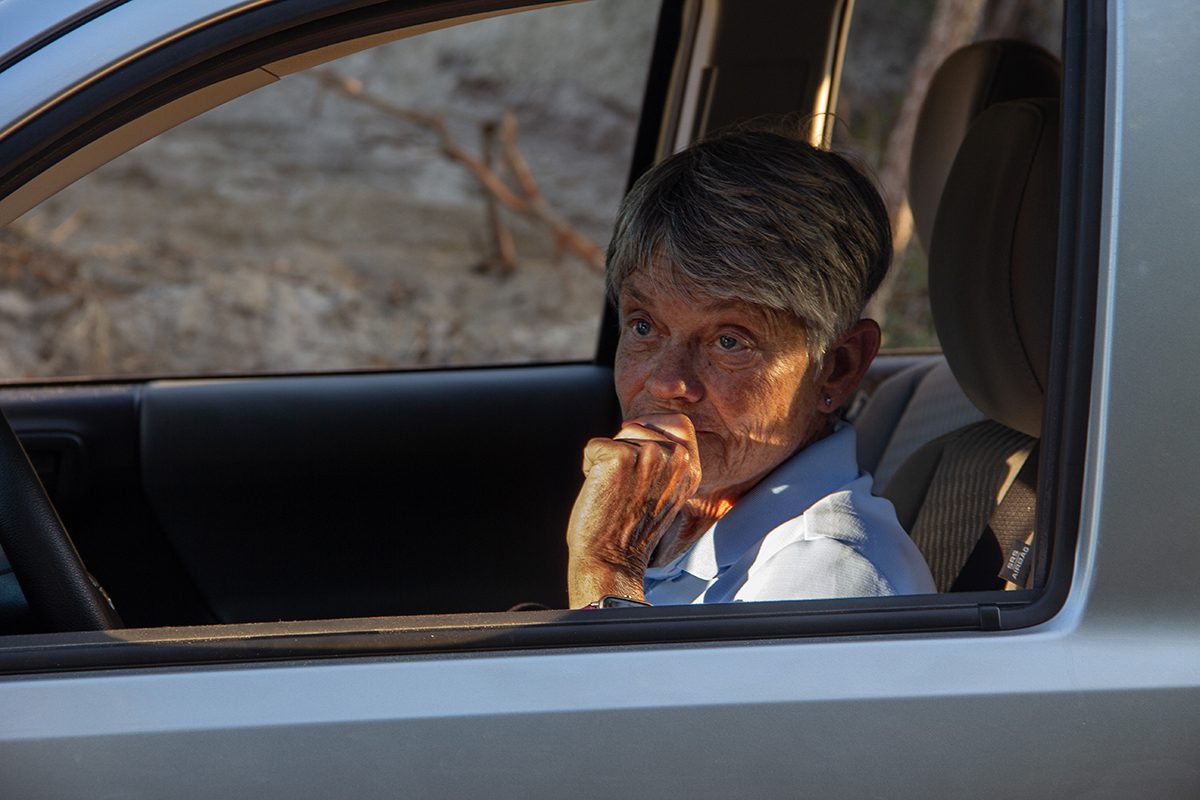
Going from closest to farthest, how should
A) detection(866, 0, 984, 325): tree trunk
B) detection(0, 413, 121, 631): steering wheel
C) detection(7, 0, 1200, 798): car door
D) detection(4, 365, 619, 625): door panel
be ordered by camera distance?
detection(7, 0, 1200, 798): car door → detection(0, 413, 121, 631): steering wheel → detection(4, 365, 619, 625): door panel → detection(866, 0, 984, 325): tree trunk

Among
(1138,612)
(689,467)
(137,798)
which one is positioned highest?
(689,467)

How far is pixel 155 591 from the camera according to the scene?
2639 mm

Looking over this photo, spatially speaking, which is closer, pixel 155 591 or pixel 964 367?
pixel 964 367

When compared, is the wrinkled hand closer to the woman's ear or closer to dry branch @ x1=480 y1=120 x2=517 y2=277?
the woman's ear

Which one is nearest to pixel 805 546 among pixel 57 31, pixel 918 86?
pixel 57 31

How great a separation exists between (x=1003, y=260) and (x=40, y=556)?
124 centimetres

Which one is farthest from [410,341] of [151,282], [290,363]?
[151,282]

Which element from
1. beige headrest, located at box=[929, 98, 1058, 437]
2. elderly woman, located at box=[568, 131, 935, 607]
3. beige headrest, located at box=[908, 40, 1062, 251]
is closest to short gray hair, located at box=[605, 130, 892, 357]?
elderly woman, located at box=[568, 131, 935, 607]

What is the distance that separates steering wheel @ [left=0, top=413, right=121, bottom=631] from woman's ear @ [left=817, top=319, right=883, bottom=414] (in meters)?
0.98

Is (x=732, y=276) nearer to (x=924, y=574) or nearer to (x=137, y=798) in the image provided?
(x=924, y=574)

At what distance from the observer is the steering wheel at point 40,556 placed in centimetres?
142

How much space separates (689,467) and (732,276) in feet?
0.88

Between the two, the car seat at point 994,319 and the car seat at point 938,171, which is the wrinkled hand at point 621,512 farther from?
the car seat at point 938,171

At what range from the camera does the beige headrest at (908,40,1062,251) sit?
2.38 metres
